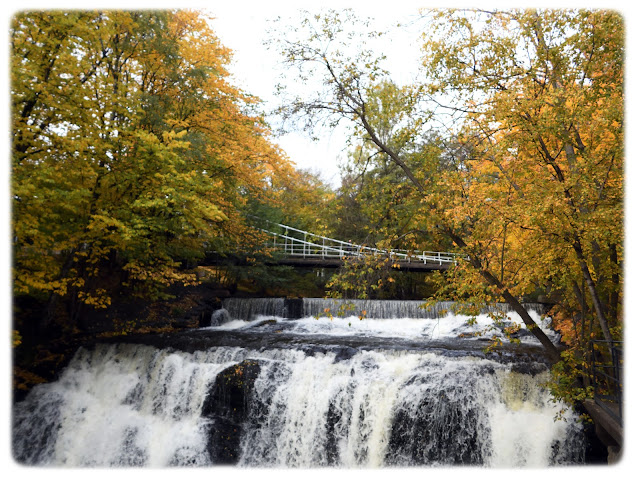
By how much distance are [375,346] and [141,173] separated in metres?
6.23

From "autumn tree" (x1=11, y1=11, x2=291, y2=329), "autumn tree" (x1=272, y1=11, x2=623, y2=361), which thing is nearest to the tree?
"autumn tree" (x1=272, y1=11, x2=623, y2=361)

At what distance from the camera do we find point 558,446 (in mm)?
6469

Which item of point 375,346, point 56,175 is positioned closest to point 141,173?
point 56,175

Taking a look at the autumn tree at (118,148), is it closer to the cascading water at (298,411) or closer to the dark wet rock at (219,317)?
the cascading water at (298,411)

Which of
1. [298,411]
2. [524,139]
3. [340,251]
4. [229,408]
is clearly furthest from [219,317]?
[524,139]

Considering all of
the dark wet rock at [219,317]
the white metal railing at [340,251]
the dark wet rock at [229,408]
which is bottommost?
the dark wet rock at [229,408]

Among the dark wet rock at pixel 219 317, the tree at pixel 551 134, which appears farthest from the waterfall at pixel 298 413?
the dark wet rock at pixel 219 317

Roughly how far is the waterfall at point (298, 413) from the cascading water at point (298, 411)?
20 mm

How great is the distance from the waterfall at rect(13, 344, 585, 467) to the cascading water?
20 mm

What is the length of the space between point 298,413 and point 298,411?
4cm

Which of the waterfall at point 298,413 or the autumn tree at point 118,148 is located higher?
the autumn tree at point 118,148

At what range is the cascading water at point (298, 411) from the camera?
6.91 m

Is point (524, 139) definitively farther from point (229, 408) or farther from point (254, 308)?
point (254, 308)

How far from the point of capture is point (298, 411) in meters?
7.72
